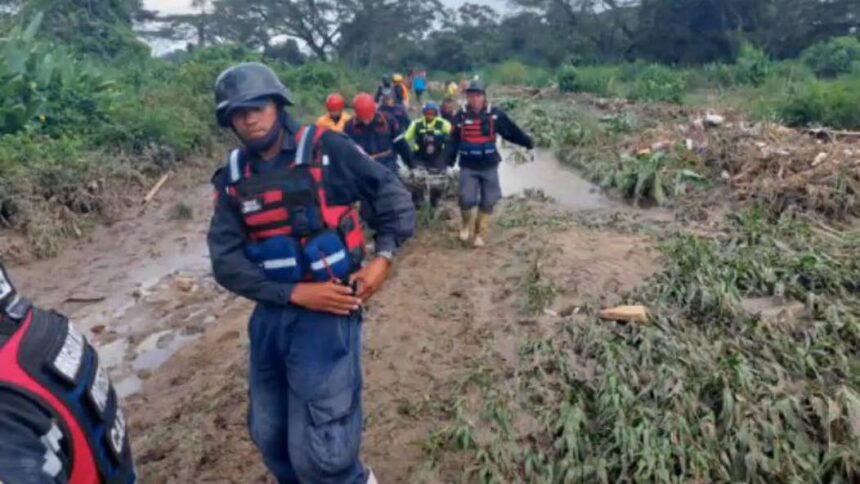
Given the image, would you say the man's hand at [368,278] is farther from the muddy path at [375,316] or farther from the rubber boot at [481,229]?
the rubber boot at [481,229]

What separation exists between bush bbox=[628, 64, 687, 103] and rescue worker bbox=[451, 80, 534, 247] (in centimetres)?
1150

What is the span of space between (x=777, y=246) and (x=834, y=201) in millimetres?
1613

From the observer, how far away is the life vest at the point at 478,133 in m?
6.88

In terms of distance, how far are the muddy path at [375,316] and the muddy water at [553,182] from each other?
2.04 feet

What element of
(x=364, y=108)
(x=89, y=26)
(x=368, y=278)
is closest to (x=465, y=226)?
(x=364, y=108)

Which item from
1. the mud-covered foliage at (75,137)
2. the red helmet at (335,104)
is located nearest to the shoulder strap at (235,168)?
the red helmet at (335,104)

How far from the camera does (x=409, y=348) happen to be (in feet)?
16.0

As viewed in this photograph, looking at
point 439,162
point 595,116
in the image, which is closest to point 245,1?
point 595,116

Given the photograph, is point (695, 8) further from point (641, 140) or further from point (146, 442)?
point (146, 442)

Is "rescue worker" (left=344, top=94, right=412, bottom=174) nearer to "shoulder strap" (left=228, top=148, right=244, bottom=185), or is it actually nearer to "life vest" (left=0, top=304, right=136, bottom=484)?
"shoulder strap" (left=228, top=148, right=244, bottom=185)

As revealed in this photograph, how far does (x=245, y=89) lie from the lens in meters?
2.34

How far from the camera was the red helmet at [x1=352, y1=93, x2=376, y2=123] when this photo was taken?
7266mm

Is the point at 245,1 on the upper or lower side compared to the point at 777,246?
upper

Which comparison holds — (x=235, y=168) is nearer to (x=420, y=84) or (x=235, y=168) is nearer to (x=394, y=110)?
(x=394, y=110)
